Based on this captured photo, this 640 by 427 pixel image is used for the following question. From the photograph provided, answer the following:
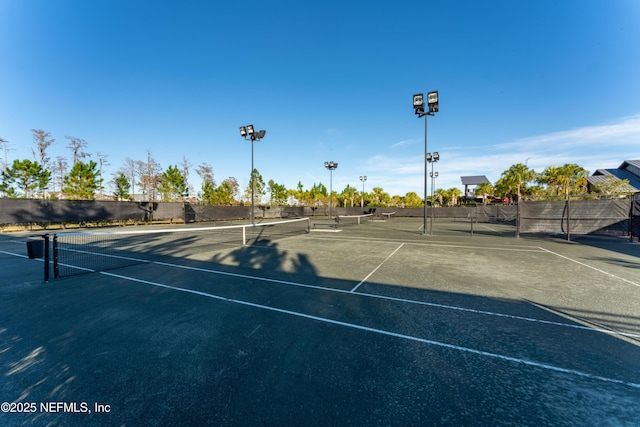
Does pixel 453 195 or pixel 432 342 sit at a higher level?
pixel 453 195

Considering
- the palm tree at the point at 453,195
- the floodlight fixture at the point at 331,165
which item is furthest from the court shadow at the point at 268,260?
the palm tree at the point at 453,195

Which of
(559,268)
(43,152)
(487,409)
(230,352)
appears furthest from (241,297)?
(43,152)

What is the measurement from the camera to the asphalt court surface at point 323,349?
2408 millimetres

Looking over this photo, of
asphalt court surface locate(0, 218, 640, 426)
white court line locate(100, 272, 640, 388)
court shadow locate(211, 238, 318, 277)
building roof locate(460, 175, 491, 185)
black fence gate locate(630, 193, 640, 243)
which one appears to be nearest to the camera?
asphalt court surface locate(0, 218, 640, 426)

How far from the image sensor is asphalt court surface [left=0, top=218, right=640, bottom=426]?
241 centimetres

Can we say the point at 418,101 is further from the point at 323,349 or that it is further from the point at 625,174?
the point at 625,174

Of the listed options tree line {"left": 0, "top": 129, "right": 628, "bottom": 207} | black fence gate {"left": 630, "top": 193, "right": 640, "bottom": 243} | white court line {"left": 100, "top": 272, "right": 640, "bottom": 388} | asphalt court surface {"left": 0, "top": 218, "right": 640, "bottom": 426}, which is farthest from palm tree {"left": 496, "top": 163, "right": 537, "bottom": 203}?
white court line {"left": 100, "top": 272, "right": 640, "bottom": 388}

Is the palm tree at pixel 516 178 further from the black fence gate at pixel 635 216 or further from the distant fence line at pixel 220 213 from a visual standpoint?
the black fence gate at pixel 635 216

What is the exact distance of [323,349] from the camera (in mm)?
3469

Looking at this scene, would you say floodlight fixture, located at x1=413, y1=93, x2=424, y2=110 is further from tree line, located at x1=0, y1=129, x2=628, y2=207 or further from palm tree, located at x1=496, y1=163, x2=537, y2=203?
palm tree, located at x1=496, y1=163, x2=537, y2=203

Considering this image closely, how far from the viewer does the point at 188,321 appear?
171 inches

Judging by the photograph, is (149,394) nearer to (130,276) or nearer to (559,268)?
(130,276)

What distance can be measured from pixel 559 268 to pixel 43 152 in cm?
5464

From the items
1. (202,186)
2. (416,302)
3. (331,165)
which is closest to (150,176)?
(202,186)
